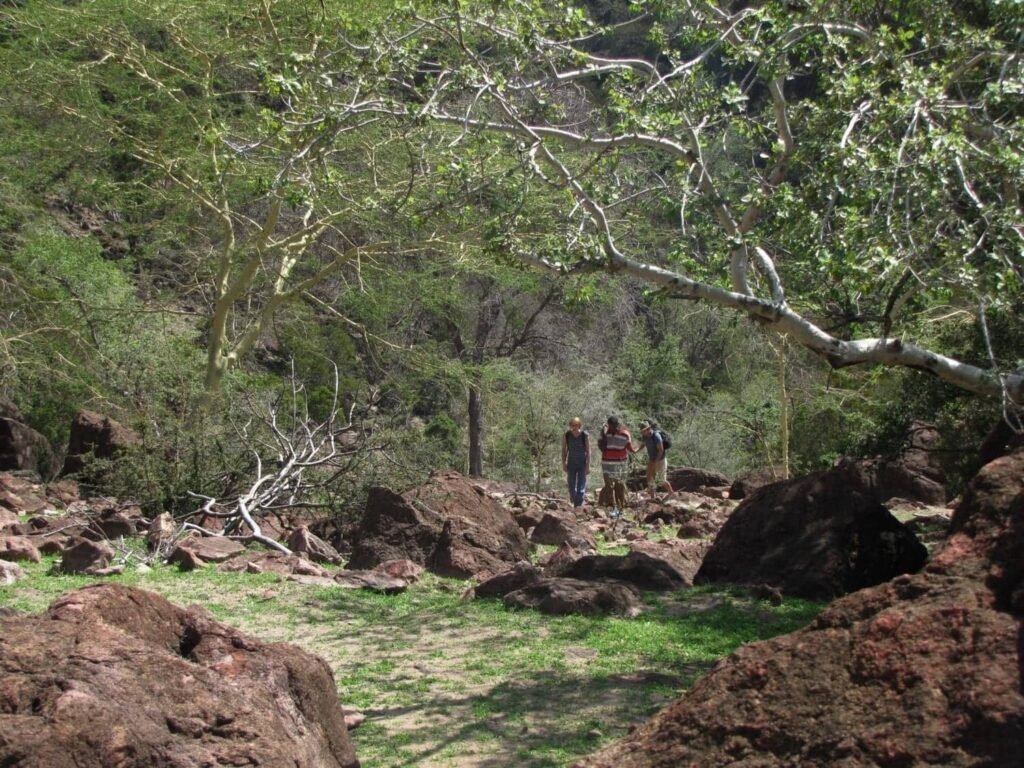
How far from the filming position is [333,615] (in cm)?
829

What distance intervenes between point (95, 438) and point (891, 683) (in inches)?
535

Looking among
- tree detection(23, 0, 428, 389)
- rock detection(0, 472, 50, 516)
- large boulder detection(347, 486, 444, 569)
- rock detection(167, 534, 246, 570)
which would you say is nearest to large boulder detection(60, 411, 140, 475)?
rock detection(0, 472, 50, 516)

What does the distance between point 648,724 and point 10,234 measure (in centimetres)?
1839

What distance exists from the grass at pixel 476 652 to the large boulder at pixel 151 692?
0.97 meters

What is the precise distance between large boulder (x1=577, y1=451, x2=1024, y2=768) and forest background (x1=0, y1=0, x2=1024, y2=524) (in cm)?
304

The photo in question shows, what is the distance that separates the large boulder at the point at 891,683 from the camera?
308cm

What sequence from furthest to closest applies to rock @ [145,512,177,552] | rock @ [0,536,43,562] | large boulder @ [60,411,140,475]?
large boulder @ [60,411,140,475] < rock @ [145,512,177,552] < rock @ [0,536,43,562]

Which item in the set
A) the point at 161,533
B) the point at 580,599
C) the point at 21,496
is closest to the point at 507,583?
the point at 580,599

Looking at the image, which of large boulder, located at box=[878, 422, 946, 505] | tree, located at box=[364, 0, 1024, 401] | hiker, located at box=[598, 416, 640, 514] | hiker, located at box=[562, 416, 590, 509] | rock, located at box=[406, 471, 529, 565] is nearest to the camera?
tree, located at box=[364, 0, 1024, 401]

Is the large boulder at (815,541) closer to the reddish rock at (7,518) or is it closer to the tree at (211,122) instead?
the reddish rock at (7,518)

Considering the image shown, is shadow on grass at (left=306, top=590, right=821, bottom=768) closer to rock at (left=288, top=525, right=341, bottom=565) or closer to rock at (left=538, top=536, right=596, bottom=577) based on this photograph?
rock at (left=538, top=536, right=596, bottom=577)

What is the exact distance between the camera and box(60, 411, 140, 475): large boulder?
14.9m

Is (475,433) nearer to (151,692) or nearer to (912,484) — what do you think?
(912,484)

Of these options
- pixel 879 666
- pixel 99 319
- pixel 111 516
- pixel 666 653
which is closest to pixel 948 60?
pixel 666 653
